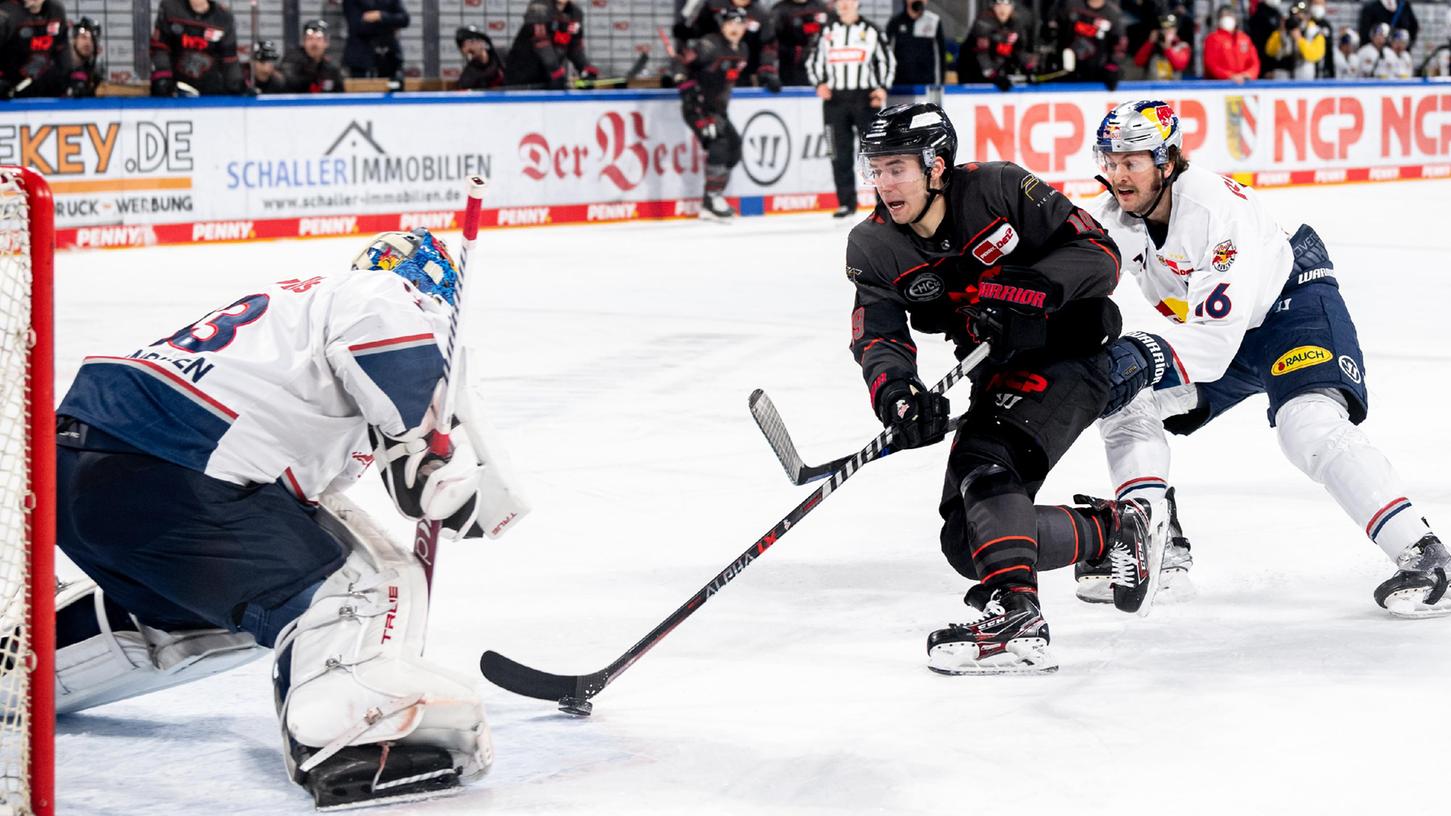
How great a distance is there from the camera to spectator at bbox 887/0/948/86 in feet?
43.5

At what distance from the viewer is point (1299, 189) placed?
15.5 meters

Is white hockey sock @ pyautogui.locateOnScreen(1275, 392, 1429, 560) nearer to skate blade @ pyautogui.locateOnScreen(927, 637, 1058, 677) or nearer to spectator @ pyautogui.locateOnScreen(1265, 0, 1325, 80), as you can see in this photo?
skate blade @ pyautogui.locateOnScreen(927, 637, 1058, 677)

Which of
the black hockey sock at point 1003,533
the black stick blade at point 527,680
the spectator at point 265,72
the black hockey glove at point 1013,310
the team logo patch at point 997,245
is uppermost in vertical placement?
the spectator at point 265,72

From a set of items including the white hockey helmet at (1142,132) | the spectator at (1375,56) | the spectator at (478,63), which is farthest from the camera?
the spectator at (1375,56)

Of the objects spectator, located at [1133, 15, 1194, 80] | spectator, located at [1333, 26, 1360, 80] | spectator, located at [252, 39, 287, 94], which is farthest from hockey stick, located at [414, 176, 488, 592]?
spectator, located at [1333, 26, 1360, 80]

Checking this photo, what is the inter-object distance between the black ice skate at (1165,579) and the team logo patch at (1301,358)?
357 mm

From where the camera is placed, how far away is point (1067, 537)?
11.6 ft

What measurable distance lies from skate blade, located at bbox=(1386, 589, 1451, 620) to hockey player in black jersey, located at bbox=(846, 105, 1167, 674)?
49 centimetres

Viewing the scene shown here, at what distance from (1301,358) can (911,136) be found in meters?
1.01

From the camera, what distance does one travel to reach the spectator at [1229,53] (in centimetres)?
1548

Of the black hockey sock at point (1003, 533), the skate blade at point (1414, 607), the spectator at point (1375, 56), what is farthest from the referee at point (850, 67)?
the black hockey sock at point (1003, 533)

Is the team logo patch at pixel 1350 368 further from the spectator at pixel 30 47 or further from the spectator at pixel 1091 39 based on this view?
the spectator at pixel 1091 39

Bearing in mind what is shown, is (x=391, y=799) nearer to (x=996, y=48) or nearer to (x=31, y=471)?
(x=31, y=471)

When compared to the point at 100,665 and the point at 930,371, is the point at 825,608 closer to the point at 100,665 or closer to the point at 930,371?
the point at 100,665
